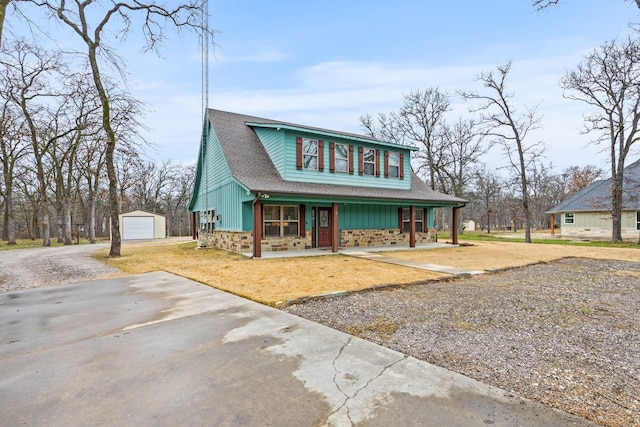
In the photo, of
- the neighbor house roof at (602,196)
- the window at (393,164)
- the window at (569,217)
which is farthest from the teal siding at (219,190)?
the window at (569,217)

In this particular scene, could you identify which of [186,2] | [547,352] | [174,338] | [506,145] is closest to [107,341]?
[174,338]

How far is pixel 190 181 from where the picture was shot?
37.1m

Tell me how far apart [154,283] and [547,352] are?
7030mm

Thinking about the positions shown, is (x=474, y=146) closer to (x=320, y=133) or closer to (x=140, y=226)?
(x=320, y=133)

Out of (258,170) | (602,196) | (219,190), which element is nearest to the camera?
(258,170)

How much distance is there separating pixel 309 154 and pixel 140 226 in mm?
18075

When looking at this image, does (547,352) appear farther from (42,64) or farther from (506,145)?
(506,145)

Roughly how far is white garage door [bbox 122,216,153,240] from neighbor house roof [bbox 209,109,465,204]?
13.6 metres

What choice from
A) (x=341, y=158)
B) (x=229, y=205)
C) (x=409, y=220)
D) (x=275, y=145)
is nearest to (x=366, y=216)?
(x=409, y=220)

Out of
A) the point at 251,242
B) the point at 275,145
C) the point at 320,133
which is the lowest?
the point at 251,242

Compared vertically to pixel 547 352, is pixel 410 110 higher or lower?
higher

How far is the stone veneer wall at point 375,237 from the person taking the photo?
1413cm

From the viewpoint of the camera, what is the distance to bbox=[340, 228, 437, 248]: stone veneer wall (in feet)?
46.4

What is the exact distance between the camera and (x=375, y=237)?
14883mm
